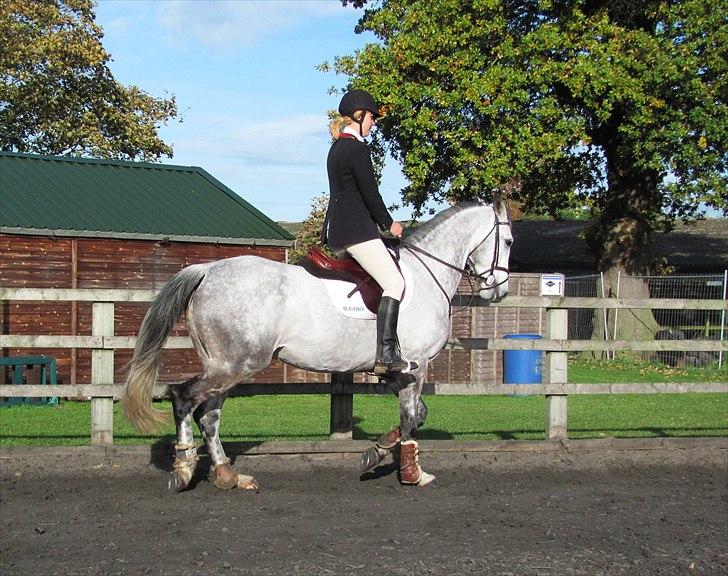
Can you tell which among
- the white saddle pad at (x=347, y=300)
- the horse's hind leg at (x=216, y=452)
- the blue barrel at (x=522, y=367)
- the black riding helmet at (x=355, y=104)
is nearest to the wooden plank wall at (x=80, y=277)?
the blue barrel at (x=522, y=367)

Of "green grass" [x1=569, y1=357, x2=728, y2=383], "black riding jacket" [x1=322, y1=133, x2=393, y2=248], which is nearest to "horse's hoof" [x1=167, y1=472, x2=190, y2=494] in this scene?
"black riding jacket" [x1=322, y1=133, x2=393, y2=248]

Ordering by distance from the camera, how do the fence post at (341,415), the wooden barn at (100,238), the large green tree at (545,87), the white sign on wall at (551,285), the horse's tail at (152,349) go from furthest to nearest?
the large green tree at (545,87), the wooden barn at (100,238), the white sign on wall at (551,285), the fence post at (341,415), the horse's tail at (152,349)

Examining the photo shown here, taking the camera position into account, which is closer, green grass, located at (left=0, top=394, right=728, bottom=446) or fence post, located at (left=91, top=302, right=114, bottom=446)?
fence post, located at (left=91, top=302, right=114, bottom=446)

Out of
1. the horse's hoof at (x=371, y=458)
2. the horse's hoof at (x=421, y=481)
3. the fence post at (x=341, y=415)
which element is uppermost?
the fence post at (x=341, y=415)

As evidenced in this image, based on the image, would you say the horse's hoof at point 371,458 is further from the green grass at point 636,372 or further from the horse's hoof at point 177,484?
the green grass at point 636,372

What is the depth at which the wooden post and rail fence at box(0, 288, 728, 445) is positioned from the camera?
8000 mm

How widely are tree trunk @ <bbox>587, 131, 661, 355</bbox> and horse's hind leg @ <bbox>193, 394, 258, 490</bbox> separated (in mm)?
19455

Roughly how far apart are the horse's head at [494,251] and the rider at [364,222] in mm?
1190

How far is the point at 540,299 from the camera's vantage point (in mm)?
9000

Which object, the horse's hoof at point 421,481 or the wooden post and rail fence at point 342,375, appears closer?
the horse's hoof at point 421,481

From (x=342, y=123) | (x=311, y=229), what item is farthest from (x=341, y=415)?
(x=311, y=229)

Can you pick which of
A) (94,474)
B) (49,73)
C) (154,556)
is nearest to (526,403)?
(94,474)

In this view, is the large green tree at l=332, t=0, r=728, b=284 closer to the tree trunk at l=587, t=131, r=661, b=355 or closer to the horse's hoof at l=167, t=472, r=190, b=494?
the tree trunk at l=587, t=131, r=661, b=355

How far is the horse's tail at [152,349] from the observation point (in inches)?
276
